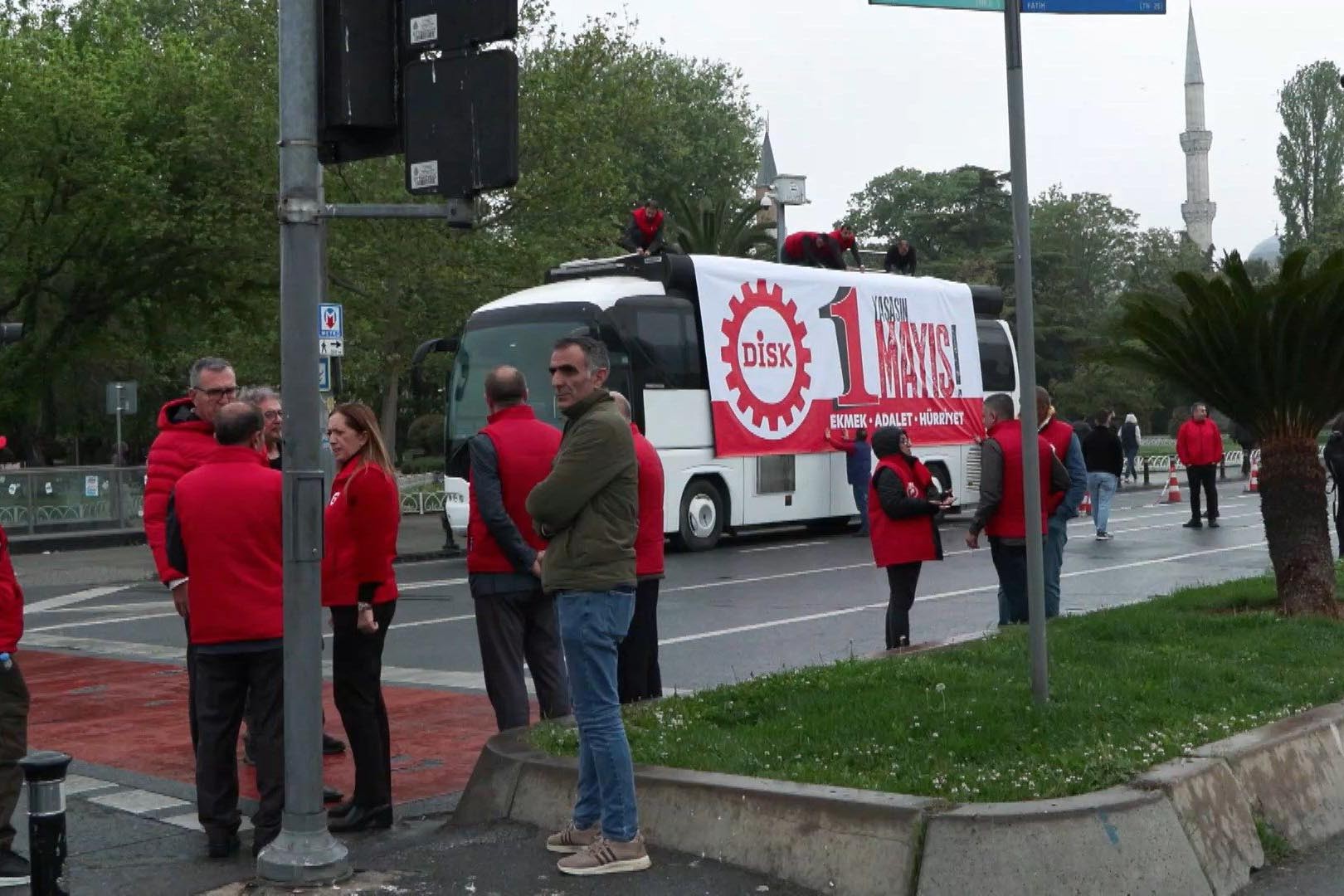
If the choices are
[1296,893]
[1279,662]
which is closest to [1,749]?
[1296,893]

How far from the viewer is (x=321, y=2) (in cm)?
588

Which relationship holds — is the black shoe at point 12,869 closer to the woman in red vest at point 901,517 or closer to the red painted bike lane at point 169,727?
the red painted bike lane at point 169,727

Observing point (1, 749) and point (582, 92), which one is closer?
point (1, 749)

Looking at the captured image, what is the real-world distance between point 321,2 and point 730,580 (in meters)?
12.6

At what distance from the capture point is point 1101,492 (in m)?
21.8

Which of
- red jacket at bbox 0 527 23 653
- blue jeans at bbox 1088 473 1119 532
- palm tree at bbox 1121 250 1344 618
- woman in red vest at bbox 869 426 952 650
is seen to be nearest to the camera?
red jacket at bbox 0 527 23 653

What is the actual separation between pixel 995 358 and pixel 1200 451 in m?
5.67

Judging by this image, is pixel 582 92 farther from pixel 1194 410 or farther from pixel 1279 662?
pixel 1279 662

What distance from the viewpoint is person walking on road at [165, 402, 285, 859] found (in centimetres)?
638

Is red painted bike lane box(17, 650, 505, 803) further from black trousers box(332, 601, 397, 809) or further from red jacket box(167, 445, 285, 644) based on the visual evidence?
Result: red jacket box(167, 445, 285, 644)

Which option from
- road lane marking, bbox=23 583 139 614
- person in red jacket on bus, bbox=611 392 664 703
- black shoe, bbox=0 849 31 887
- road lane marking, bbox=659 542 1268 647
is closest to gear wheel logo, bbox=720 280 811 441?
road lane marking, bbox=659 542 1268 647

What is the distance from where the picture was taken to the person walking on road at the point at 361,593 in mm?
6824

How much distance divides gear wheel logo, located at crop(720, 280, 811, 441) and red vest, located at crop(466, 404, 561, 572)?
15051 mm

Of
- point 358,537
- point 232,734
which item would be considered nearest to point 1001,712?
point 358,537
